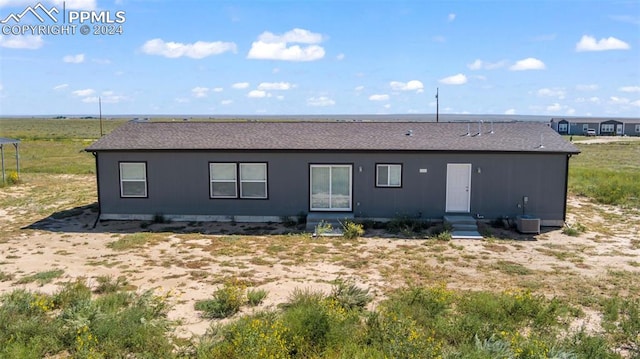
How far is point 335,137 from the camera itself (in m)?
17.5

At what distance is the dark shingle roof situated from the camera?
16375mm

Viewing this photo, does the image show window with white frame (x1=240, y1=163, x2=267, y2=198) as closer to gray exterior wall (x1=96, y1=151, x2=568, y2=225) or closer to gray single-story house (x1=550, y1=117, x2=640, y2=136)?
gray exterior wall (x1=96, y1=151, x2=568, y2=225)

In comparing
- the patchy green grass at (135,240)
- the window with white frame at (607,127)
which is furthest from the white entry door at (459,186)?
the window with white frame at (607,127)

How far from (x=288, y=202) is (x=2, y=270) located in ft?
27.7

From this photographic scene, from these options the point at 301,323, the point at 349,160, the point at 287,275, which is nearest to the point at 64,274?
the point at 287,275

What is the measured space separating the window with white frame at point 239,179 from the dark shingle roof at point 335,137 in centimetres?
70

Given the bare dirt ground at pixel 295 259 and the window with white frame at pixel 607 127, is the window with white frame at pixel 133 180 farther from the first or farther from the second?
the window with white frame at pixel 607 127

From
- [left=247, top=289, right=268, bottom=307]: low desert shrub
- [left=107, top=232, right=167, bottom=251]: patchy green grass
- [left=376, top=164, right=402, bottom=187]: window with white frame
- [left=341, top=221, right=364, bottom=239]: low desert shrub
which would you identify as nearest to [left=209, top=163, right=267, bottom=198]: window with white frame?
[left=107, top=232, right=167, bottom=251]: patchy green grass

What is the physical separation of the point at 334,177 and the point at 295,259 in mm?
4874

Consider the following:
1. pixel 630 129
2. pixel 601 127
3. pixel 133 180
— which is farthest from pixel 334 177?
pixel 630 129

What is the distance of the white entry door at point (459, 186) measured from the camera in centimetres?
1634

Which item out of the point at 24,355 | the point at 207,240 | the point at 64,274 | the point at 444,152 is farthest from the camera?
the point at 444,152

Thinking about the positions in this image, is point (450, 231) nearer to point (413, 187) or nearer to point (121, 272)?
point (413, 187)

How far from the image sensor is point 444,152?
16078mm
